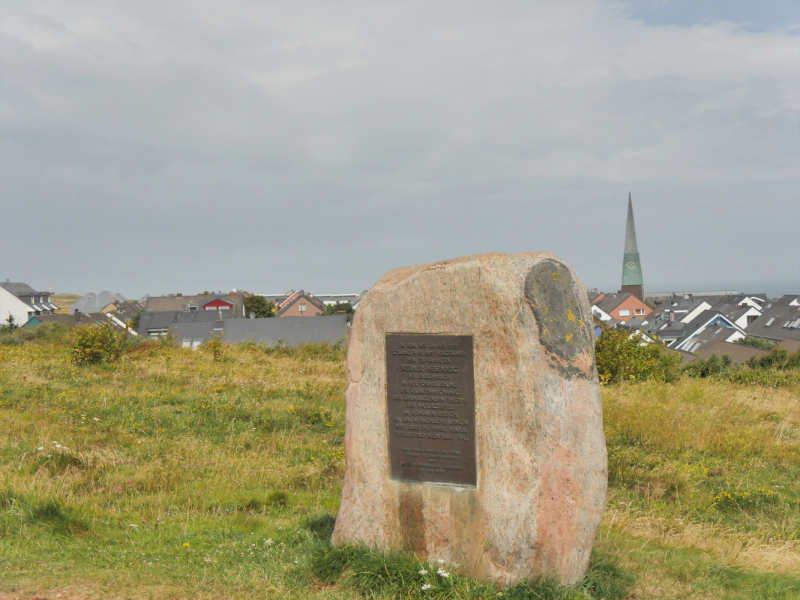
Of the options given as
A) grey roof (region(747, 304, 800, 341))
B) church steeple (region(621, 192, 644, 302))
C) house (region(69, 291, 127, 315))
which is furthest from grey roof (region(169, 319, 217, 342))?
church steeple (region(621, 192, 644, 302))

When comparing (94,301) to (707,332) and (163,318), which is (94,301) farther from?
(707,332)

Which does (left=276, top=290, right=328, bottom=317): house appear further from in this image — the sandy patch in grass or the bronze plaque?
the bronze plaque

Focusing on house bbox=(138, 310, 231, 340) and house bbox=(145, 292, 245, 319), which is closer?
house bbox=(138, 310, 231, 340)

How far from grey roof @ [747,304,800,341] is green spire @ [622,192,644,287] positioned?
3552cm

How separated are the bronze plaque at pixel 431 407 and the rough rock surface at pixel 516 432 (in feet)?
0.25

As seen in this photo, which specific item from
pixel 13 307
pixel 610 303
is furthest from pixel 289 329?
pixel 610 303

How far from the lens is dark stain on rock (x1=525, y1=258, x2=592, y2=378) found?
4387 mm

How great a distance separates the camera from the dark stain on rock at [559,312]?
439cm

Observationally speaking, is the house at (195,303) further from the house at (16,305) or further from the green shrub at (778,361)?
the green shrub at (778,361)

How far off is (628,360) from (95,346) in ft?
44.0

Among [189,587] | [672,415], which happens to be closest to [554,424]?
[189,587]

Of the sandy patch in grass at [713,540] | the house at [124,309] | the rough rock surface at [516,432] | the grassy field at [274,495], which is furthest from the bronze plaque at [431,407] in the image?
the house at [124,309]

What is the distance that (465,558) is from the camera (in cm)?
451

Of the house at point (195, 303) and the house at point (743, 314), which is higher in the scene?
the house at point (195, 303)
